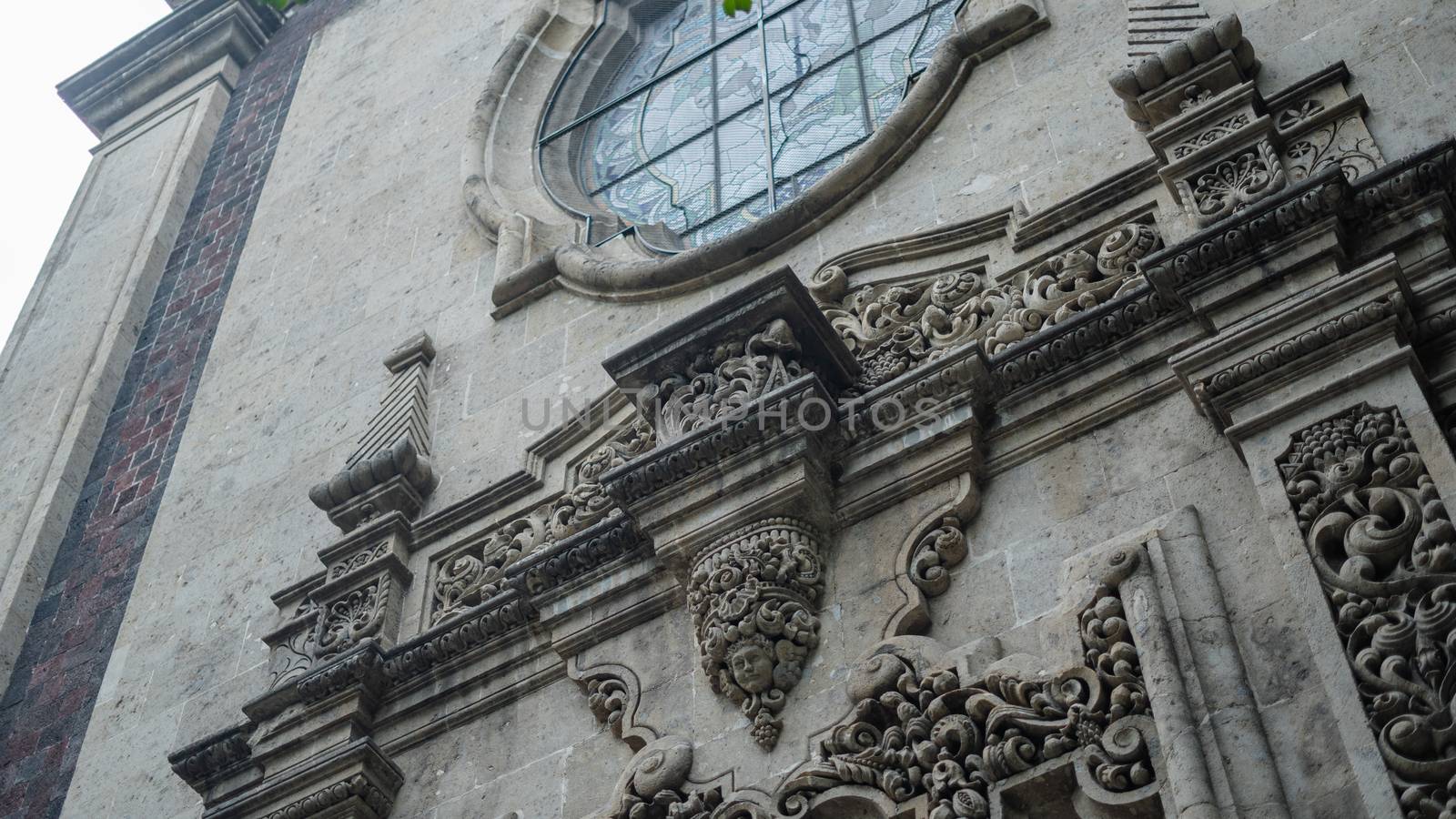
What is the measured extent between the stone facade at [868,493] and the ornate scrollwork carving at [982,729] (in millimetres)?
15

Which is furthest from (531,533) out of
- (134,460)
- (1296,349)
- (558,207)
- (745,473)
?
(134,460)

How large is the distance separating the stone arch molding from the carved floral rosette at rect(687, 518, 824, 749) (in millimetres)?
2318

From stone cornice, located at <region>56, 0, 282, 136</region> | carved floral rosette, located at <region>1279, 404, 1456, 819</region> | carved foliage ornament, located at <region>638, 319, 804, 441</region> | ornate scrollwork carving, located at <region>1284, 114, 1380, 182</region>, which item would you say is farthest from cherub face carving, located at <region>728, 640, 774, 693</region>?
stone cornice, located at <region>56, 0, 282, 136</region>

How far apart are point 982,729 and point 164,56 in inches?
461

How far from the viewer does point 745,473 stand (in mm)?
7562

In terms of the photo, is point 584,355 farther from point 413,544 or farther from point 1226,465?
point 1226,465

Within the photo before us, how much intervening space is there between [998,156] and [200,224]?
728 cm

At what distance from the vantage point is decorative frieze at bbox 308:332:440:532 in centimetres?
930

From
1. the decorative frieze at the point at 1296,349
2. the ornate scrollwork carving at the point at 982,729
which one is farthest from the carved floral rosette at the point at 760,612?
the decorative frieze at the point at 1296,349

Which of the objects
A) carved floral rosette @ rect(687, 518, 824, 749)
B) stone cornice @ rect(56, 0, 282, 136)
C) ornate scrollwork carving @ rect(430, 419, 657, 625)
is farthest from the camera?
stone cornice @ rect(56, 0, 282, 136)

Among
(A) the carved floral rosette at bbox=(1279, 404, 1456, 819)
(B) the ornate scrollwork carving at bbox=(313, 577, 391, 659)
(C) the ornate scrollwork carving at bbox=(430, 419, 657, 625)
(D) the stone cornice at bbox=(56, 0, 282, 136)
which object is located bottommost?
(A) the carved floral rosette at bbox=(1279, 404, 1456, 819)

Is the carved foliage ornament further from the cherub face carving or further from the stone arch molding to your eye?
the stone arch molding

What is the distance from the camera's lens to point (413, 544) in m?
9.09

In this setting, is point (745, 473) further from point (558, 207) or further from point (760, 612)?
point (558, 207)
